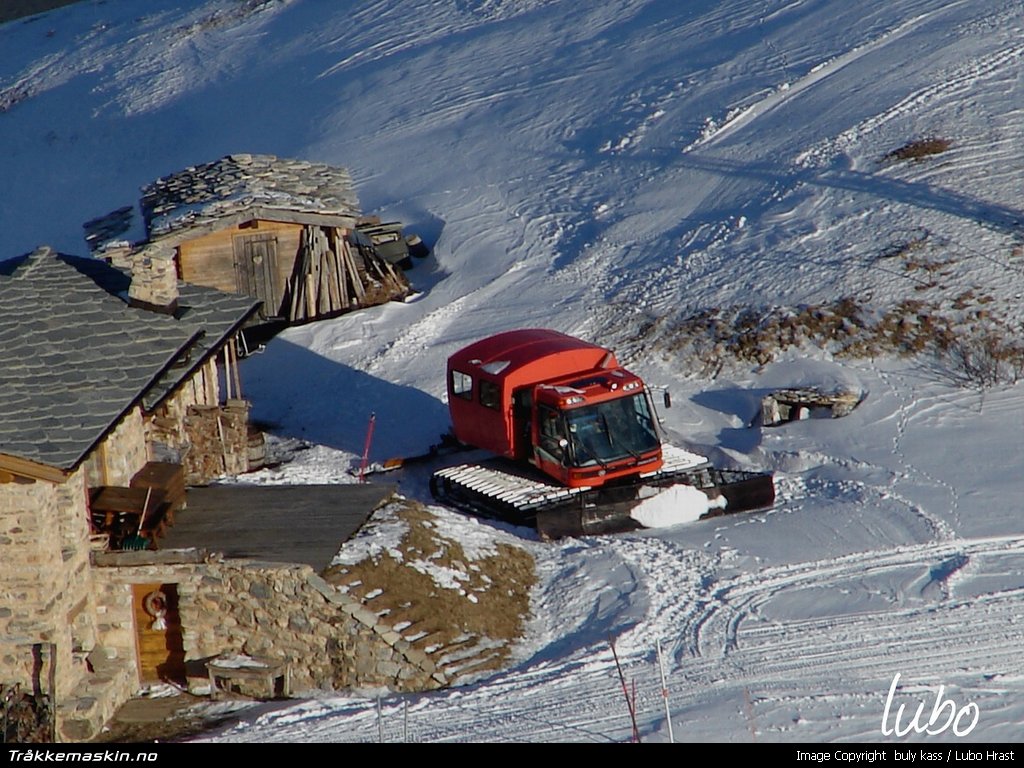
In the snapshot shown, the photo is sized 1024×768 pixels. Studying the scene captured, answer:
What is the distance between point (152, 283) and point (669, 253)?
12089mm

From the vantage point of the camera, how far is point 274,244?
29.2 meters

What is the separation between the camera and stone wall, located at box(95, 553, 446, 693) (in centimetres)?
1653

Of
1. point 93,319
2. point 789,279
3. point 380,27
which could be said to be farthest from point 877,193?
point 380,27

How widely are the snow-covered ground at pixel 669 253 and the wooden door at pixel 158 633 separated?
2361 mm

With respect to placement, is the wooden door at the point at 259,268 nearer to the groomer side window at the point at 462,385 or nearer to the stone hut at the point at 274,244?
the stone hut at the point at 274,244

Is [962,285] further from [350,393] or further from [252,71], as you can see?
[252,71]

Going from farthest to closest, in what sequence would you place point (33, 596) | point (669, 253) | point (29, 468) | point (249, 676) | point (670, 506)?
point (669, 253), point (670, 506), point (249, 676), point (33, 596), point (29, 468)

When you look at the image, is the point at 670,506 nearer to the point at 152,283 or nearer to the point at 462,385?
the point at 462,385

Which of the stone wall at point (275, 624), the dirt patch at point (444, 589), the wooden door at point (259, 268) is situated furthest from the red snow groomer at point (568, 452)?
the wooden door at point (259, 268)

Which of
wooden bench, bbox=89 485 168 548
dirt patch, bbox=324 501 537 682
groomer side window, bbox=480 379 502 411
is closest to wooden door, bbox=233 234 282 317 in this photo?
groomer side window, bbox=480 379 502 411

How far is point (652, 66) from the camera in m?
37.8

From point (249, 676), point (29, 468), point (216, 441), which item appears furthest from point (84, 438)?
point (216, 441)

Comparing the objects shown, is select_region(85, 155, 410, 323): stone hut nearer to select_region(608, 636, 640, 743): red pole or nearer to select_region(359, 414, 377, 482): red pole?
select_region(359, 414, 377, 482): red pole
